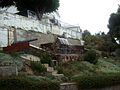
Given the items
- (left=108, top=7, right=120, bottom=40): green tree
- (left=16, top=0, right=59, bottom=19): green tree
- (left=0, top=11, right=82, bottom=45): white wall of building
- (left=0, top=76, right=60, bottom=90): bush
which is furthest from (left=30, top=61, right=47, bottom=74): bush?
(left=108, top=7, right=120, bottom=40): green tree

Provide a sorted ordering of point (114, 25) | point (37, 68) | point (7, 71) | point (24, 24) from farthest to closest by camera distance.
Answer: point (114, 25) → point (24, 24) → point (37, 68) → point (7, 71)

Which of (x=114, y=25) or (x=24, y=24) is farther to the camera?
(x=114, y=25)

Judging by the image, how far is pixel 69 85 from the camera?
9.20 meters

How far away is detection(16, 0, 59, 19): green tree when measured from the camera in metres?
24.2

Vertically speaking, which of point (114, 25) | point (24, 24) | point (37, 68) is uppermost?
point (114, 25)

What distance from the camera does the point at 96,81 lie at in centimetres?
986

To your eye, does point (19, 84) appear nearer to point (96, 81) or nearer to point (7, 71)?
point (7, 71)

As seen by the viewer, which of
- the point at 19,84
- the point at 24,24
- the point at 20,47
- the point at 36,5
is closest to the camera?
the point at 19,84

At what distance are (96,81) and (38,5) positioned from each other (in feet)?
57.5

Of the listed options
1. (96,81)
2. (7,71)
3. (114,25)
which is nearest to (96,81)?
(96,81)

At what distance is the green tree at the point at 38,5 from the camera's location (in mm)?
24219

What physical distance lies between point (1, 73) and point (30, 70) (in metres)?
2.27

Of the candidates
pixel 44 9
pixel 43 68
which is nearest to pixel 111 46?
pixel 44 9

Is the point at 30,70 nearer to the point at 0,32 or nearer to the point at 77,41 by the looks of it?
the point at 0,32
